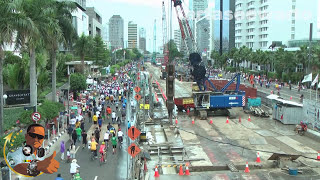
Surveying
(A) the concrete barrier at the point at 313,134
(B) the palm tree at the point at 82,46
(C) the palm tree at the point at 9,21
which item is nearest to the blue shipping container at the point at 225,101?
(A) the concrete barrier at the point at 313,134

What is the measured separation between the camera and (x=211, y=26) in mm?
189000

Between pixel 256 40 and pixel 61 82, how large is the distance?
76.0 metres

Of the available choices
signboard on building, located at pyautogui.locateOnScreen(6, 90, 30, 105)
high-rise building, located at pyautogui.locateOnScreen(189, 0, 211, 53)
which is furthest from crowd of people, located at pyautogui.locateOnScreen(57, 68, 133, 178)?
high-rise building, located at pyautogui.locateOnScreen(189, 0, 211, 53)

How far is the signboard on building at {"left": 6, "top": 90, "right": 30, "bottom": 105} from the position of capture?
32812 mm

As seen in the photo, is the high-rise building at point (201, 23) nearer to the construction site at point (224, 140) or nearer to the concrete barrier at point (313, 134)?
the construction site at point (224, 140)

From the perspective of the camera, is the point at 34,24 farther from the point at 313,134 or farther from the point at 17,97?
the point at 313,134

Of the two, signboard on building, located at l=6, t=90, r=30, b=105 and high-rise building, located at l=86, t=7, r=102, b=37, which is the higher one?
high-rise building, located at l=86, t=7, r=102, b=37

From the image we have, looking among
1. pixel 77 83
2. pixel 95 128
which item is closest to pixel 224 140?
pixel 95 128

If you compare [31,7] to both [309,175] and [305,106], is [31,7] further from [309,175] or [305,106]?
[305,106]

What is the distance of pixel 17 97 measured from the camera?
33250 millimetres

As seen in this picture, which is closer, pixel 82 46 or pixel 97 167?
pixel 97 167

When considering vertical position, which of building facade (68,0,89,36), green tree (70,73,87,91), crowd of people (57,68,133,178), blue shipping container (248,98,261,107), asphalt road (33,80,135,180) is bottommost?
asphalt road (33,80,135,180)

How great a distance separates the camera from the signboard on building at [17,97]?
108 feet

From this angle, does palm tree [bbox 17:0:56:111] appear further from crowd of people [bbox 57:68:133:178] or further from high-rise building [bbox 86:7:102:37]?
high-rise building [bbox 86:7:102:37]
